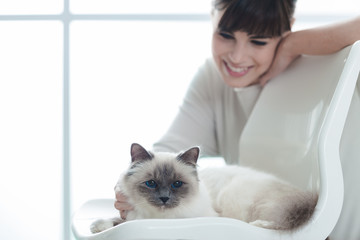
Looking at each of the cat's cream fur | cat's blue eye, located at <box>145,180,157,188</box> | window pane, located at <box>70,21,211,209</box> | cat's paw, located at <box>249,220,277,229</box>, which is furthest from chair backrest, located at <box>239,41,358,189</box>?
window pane, located at <box>70,21,211,209</box>

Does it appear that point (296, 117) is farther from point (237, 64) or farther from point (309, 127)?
point (237, 64)

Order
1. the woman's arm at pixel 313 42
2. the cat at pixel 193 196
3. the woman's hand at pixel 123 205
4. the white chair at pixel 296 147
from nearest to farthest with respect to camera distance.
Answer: the white chair at pixel 296 147
the cat at pixel 193 196
the woman's hand at pixel 123 205
the woman's arm at pixel 313 42

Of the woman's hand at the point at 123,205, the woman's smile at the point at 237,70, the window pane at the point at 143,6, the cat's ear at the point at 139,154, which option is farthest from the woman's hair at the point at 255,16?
the window pane at the point at 143,6

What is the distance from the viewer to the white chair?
1042mm

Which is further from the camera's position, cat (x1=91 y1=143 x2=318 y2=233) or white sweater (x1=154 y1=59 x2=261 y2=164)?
white sweater (x1=154 y1=59 x2=261 y2=164)

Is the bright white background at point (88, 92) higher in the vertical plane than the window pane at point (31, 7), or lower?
lower

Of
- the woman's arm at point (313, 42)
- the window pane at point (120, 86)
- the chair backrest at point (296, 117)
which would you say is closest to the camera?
the chair backrest at point (296, 117)

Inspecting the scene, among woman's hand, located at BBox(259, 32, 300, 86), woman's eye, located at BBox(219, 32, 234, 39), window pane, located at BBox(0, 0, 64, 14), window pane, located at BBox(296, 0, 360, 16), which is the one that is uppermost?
window pane, located at BBox(296, 0, 360, 16)

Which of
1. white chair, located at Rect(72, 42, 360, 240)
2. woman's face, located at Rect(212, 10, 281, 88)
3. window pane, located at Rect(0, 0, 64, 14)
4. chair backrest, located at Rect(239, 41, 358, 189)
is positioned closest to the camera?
white chair, located at Rect(72, 42, 360, 240)

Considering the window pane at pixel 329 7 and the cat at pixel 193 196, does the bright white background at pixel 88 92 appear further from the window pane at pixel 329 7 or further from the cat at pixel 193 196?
the cat at pixel 193 196

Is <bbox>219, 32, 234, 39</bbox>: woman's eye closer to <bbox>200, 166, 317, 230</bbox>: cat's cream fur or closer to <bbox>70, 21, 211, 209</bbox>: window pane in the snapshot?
<bbox>200, 166, 317, 230</bbox>: cat's cream fur

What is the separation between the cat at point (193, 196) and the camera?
1161 millimetres

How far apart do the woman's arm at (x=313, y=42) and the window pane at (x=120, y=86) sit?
3.32 ft

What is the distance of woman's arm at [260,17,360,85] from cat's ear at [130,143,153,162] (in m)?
0.78
